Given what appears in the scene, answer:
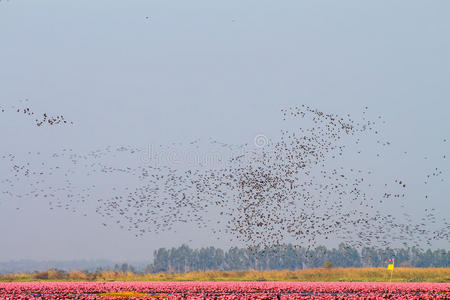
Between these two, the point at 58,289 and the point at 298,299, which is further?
the point at 58,289

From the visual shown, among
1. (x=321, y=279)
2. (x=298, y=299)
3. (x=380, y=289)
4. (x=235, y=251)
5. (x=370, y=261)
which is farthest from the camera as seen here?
(x=235, y=251)

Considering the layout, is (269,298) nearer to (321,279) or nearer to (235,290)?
(235,290)

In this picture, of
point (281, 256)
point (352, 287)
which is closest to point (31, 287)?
point (352, 287)

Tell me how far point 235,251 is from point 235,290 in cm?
14170

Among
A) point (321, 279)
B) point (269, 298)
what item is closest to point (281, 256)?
point (321, 279)

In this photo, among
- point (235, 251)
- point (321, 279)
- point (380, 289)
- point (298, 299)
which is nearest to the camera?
point (298, 299)

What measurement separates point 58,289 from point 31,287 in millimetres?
3533

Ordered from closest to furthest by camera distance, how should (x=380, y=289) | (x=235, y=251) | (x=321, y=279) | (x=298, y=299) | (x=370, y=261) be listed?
(x=298, y=299) → (x=380, y=289) → (x=321, y=279) → (x=370, y=261) → (x=235, y=251)

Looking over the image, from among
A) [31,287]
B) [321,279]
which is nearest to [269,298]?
[31,287]

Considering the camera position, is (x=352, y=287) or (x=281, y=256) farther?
(x=281, y=256)

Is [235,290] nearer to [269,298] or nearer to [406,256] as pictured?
[269,298]

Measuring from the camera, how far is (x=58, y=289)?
49.3m

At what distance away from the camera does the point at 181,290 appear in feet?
164

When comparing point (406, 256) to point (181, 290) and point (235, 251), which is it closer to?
point (235, 251)
